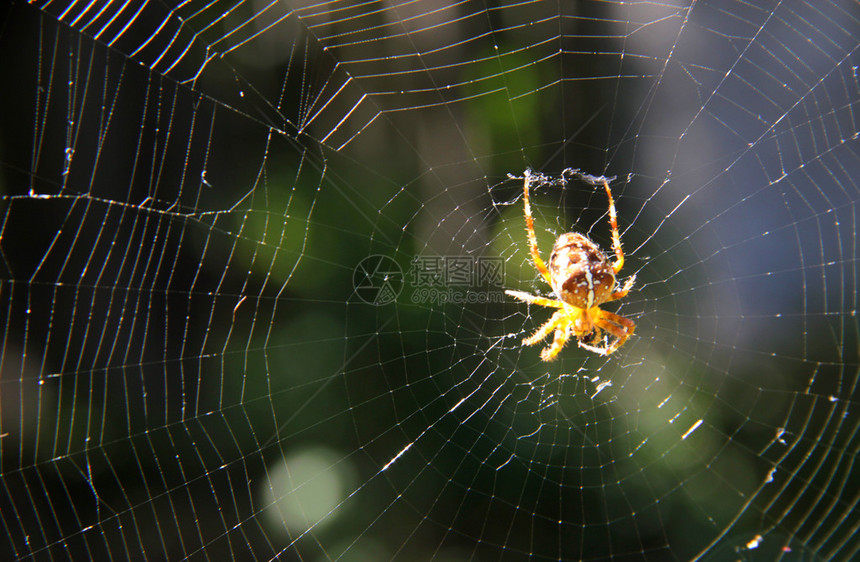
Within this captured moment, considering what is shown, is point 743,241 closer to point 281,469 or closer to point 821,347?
point 821,347

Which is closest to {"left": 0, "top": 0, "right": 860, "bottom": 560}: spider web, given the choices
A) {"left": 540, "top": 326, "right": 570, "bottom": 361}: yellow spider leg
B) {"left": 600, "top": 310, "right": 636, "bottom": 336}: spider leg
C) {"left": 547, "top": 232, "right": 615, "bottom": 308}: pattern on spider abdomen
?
{"left": 540, "top": 326, "right": 570, "bottom": 361}: yellow spider leg

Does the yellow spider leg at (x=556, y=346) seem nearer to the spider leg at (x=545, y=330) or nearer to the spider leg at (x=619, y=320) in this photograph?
the spider leg at (x=545, y=330)

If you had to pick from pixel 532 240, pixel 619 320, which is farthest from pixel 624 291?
pixel 532 240

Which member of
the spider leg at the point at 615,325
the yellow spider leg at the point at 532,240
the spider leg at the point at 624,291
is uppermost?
the yellow spider leg at the point at 532,240

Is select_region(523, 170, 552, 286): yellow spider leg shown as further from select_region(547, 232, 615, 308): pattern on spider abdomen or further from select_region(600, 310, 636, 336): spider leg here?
select_region(600, 310, 636, 336): spider leg

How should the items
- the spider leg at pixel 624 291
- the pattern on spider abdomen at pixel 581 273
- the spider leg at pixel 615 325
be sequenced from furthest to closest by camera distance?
the spider leg at pixel 615 325 < the spider leg at pixel 624 291 < the pattern on spider abdomen at pixel 581 273

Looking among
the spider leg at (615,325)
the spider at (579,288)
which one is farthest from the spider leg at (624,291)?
the spider leg at (615,325)

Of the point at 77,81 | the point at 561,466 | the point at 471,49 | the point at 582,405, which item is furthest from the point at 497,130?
the point at 77,81
